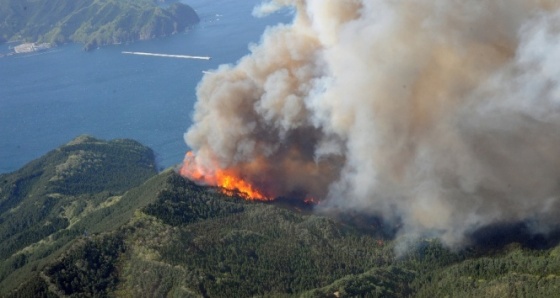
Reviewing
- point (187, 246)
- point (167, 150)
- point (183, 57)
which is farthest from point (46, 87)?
point (187, 246)

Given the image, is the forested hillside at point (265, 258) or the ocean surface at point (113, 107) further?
the ocean surface at point (113, 107)

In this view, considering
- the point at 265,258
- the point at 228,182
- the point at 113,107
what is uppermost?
the point at 113,107

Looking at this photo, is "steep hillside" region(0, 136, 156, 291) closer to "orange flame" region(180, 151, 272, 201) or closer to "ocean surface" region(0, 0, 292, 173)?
"ocean surface" region(0, 0, 292, 173)

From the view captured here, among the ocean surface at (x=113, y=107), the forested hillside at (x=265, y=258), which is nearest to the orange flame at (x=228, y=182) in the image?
the forested hillside at (x=265, y=258)

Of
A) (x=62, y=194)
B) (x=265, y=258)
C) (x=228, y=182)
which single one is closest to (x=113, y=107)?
(x=62, y=194)

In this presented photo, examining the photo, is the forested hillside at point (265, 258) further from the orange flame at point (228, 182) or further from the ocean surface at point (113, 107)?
the ocean surface at point (113, 107)

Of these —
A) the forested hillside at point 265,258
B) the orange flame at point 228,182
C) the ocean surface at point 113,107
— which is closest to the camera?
the forested hillside at point 265,258

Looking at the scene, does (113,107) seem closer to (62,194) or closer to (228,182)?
(62,194)
